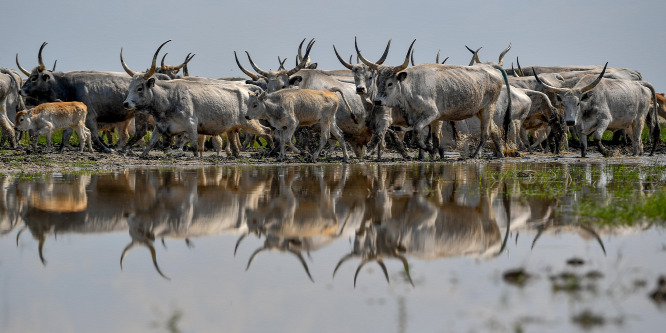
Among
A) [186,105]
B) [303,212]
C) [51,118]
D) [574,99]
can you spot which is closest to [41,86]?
[51,118]

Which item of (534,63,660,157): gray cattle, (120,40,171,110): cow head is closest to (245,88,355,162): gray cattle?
(120,40,171,110): cow head

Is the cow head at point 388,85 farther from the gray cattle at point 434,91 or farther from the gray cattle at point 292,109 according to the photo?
the gray cattle at point 292,109

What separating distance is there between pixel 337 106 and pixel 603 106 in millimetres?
6421

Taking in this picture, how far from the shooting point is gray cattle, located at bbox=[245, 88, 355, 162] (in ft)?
51.5

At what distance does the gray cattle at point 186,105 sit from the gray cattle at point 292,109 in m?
1.83

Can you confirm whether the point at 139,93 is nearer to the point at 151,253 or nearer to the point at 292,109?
the point at 292,109

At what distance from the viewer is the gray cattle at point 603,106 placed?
17906mm

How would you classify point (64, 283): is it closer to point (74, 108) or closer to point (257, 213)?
point (257, 213)

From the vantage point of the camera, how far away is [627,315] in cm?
349

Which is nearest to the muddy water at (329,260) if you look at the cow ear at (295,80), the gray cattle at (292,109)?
the gray cattle at (292,109)

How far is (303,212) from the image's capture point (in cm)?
714

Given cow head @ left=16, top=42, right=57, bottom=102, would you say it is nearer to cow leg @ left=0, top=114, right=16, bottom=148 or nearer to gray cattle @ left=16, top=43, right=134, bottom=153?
gray cattle @ left=16, top=43, right=134, bottom=153

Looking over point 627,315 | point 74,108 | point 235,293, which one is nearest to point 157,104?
point 74,108

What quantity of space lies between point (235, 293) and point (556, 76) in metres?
21.0
